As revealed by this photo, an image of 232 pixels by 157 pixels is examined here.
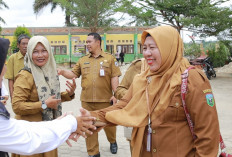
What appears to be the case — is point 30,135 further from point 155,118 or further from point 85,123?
point 155,118

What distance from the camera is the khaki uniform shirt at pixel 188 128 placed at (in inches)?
79.3

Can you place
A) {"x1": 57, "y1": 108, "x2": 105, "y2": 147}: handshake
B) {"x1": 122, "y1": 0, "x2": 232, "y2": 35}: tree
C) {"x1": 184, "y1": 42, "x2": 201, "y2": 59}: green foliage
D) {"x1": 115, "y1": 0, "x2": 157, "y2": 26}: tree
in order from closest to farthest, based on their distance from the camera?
{"x1": 57, "y1": 108, "x2": 105, "y2": 147}: handshake → {"x1": 122, "y1": 0, "x2": 232, "y2": 35}: tree → {"x1": 115, "y1": 0, "x2": 157, "y2": 26}: tree → {"x1": 184, "y1": 42, "x2": 201, "y2": 59}: green foliage

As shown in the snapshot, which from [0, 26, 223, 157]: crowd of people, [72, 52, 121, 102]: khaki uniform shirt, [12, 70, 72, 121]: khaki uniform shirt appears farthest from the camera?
[72, 52, 121, 102]: khaki uniform shirt

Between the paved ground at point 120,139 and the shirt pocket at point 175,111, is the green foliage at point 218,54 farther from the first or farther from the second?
the shirt pocket at point 175,111

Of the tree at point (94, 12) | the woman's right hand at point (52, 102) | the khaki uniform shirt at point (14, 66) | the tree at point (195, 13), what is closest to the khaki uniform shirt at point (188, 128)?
the woman's right hand at point (52, 102)

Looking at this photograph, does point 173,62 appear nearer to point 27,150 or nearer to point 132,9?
point 27,150

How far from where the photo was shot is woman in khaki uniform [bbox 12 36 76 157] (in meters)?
3.12

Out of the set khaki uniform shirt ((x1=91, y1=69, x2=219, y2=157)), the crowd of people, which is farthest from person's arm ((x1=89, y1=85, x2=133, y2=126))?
khaki uniform shirt ((x1=91, y1=69, x2=219, y2=157))

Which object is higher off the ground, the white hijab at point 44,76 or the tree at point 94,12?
the tree at point 94,12

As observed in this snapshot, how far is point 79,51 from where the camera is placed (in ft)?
96.7

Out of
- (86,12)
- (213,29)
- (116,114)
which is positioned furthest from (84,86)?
(86,12)

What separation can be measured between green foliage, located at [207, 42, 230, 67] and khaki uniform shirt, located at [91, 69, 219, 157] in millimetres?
18814

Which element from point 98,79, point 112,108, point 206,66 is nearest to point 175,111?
point 112,108

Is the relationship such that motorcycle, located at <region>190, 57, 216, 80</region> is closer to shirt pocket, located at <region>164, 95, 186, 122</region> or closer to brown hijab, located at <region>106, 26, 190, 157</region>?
brown hijab, located at <region>106, 26, 190, 157</region>
